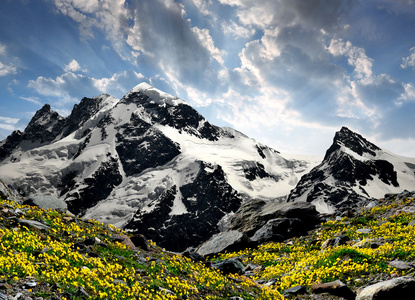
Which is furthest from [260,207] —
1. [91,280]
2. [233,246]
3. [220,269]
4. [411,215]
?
[91,280]

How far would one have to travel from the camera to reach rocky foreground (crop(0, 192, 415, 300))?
7.67 meters

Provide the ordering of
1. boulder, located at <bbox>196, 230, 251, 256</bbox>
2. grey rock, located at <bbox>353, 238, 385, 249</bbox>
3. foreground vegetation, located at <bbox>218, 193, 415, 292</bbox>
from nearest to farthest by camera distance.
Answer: foreground vegetation, located at <bbox>218, 193, 415, 292</bbox> → grey rock, located at <bbox>353, 238, 385, 249</bbox> → boulder, located at <bbox>196, 230, 251, 256</bbox>

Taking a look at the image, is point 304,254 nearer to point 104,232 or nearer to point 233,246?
point 233,246

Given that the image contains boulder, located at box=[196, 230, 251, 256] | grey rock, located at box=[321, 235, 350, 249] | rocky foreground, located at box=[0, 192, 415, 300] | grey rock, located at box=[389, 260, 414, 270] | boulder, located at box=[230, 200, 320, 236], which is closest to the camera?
rocky foreground, located at box=[0, 192, 415, 300]

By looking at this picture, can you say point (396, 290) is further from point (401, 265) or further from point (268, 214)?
A: point (268, 214)

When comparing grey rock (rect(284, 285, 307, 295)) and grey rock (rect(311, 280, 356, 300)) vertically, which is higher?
grey rock (rect(311, 280, 356, 300))

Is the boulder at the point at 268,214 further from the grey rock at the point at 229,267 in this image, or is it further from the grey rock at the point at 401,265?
the grey rock at the point at 401,265

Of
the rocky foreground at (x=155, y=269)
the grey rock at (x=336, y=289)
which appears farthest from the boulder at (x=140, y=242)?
the grey rock at (x=336, y=289)

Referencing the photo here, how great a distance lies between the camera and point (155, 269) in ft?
38.4

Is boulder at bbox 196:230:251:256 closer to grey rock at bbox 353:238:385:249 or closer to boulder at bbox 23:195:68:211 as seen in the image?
grey rock at bbox 353:238:385:249

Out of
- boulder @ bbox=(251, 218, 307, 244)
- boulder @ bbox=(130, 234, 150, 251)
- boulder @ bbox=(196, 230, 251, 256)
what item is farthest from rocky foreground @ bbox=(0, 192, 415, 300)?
boulder @ bbox=(251, 218, 307, 244)

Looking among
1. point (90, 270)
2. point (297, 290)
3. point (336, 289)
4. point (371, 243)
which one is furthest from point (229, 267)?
point (90, 270)

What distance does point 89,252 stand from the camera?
37.0 feet

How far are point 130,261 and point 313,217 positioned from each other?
25.3 m
